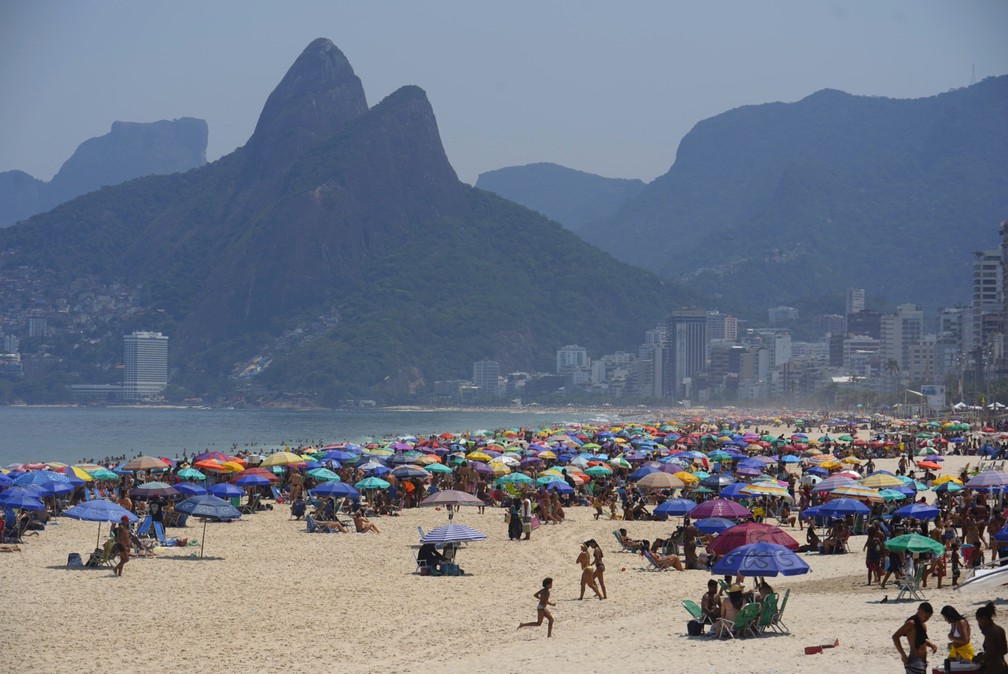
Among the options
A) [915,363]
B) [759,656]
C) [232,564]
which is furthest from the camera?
[915,363]

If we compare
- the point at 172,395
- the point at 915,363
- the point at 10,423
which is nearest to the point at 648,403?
the point at 915,363

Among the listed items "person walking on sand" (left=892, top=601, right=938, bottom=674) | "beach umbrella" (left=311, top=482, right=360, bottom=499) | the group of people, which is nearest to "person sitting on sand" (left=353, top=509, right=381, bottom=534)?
"beach umbrella" (left=311, top=482, right=360, bottom=499)

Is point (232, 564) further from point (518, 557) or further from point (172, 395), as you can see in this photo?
point (172, 395)

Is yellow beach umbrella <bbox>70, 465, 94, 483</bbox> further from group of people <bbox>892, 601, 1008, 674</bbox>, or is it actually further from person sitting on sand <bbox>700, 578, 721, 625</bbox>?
group of people <bbox>892, 601, 1008, 674</bbox>

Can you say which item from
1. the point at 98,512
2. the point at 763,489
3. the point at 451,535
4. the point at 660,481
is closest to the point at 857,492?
the point at 763,489

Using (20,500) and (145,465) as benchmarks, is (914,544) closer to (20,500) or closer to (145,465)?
(20,500)

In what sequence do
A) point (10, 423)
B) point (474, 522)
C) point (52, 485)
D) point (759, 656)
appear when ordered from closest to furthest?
point (759, 656) < point (52, 485) < point (474, 522) < point (10, 423)
